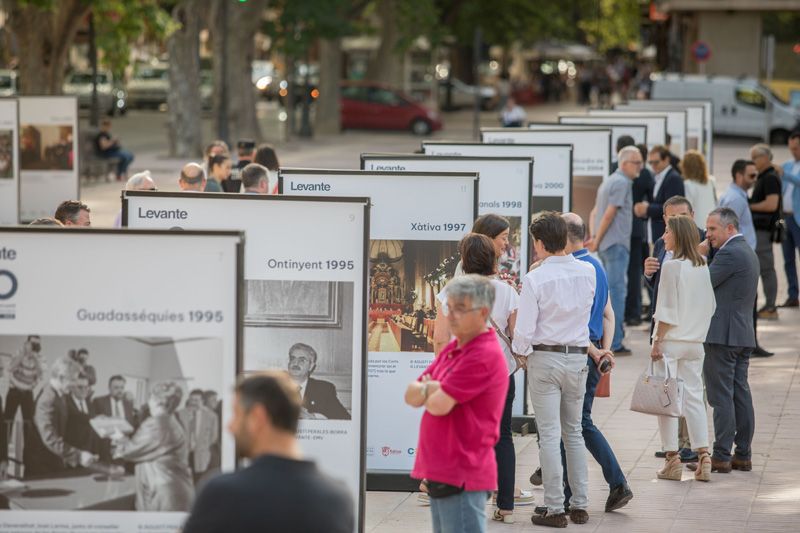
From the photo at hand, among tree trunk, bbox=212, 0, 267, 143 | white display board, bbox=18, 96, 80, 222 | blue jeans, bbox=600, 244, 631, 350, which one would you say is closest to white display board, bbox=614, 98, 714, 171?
white display board, bbox=18, 96, 80, 222

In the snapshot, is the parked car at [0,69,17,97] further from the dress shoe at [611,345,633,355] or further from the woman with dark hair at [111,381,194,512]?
the woman with dark hair at [111,381,194,512]

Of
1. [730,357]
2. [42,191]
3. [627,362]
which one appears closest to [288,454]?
[730,357]

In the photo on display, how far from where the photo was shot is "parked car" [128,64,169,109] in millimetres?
63344

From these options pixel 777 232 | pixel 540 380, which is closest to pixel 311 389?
pixel 540 380

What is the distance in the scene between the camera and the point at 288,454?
13.7ft

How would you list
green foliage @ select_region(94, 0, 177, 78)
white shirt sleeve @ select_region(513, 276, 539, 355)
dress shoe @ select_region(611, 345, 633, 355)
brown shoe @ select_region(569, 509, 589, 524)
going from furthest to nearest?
green foliage @ select_region(94, 0, 177, 78) < dress shoe @ select_region(611, 345, 633, 355) < brown shoe @ select_region(569, 509, 589, 524) < white shirt sleeve @ select_region(513, 276, 539, 355)

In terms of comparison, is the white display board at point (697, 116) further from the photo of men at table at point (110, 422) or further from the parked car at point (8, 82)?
the parked car at point (8, 82)

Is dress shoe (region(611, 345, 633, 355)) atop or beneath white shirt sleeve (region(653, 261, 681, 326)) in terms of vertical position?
beneath

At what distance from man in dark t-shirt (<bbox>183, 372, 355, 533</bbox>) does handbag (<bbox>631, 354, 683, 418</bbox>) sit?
5326 mm

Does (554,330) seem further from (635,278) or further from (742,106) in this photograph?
(742,106)

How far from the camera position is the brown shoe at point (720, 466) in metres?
9.82

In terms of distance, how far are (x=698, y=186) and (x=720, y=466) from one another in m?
5.84

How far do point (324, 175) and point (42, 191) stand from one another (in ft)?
46.2

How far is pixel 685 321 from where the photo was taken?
9219 millimetres
